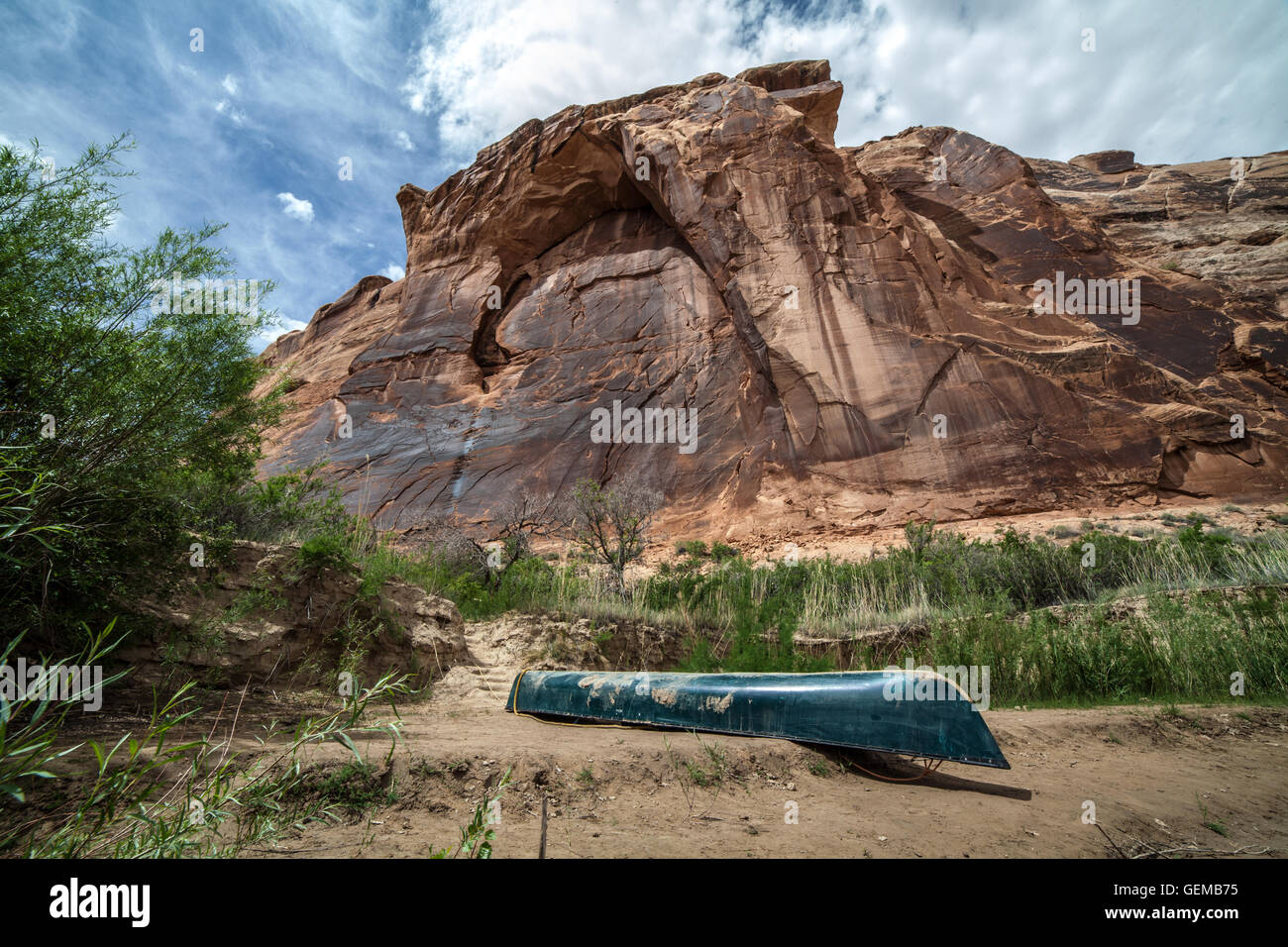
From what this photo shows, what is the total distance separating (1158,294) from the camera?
21094 mm

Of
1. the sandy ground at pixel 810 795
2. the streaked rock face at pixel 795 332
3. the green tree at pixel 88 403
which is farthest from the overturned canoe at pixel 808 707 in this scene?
the streaked rock face at pixel 795 332

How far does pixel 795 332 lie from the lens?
19375 millimetres

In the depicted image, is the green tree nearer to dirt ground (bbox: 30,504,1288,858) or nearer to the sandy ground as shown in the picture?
dirt ground (bbox: 30,504,1288,858)

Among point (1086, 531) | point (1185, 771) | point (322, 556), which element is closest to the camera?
point (1185, 771)

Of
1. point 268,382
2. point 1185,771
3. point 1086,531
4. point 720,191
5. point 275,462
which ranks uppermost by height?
point 720,191

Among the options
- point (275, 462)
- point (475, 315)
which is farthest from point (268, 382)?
point (475, 315)

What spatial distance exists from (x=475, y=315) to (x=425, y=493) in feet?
29.4

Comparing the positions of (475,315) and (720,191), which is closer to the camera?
(720,191)

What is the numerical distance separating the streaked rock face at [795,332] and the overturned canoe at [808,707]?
13580 millimetres

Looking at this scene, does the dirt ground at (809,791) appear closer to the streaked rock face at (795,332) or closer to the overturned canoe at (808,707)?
the overturned canoe at (808,707)

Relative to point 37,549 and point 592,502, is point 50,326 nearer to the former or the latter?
point 37,549

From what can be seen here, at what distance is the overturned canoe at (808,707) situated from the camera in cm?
383

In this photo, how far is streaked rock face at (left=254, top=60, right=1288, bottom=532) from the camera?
17312mm

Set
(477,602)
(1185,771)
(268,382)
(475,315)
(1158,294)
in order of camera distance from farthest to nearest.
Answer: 1. (268,382)
2. (475,315)
3. (1158,294)
4. (477,602)
5. (1185,771)
